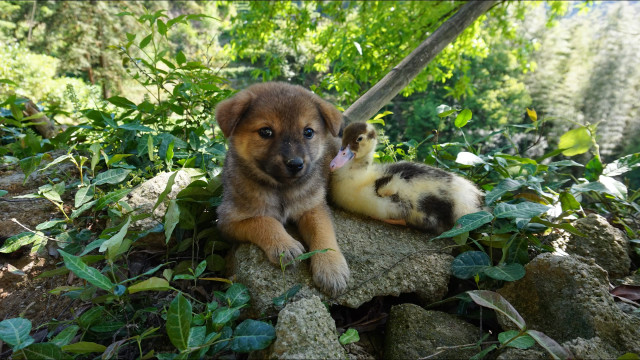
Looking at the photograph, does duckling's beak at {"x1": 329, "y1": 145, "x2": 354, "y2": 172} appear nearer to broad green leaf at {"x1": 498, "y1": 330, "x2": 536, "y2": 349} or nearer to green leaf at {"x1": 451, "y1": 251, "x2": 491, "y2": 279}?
green leaf at {"x1": 451, "y1": 251, "x2": 491, "y2": 279}

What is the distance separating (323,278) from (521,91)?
36421mm

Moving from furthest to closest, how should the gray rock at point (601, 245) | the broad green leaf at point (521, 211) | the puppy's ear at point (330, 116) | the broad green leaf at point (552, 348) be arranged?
the puppy's ear at point (330, 116) < the gray rock at point (601, 245) < the broad green leaf at point (521, 211) < the broad green leaf at point (552, 348)

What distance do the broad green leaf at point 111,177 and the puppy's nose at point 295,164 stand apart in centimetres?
145

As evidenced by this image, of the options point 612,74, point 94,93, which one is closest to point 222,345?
point 94,93

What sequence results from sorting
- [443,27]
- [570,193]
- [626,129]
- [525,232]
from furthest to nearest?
1. [626,129]
2. [443,27]
3. [570,193]
4. [525,232]

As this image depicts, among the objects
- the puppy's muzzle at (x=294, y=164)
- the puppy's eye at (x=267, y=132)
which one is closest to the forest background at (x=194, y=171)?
the puppy's eye at (x=267, y=132)

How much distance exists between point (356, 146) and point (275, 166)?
0.98 m

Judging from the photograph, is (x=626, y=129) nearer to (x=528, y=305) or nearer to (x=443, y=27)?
(x=443, y=27)

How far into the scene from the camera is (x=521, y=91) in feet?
107

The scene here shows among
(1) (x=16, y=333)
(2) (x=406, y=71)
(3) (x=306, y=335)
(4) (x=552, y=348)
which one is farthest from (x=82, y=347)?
(2) (x=406, y=71)

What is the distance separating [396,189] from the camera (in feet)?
10.1

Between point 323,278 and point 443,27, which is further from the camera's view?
point 443,27

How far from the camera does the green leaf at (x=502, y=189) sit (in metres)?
2.64

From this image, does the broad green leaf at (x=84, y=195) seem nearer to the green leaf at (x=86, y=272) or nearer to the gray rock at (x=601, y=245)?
the green leaf at (x=86, y=272)
